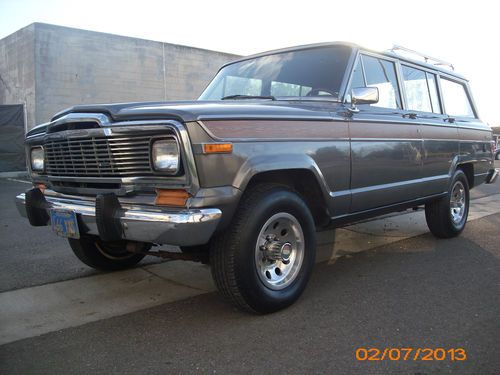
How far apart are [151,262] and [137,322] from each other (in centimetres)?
153

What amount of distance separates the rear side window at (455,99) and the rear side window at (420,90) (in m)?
0.30

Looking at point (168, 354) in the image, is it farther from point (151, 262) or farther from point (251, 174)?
point (151, 262)

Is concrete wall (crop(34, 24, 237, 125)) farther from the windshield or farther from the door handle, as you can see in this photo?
the door handle

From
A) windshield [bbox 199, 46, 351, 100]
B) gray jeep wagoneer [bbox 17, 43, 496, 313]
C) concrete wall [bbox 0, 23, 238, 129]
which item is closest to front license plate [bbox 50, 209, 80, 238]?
gray jeep wagoneer [bbox 17, 43, 496, 313]

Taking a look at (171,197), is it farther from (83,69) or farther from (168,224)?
(83,69)

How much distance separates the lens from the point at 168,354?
104 inches

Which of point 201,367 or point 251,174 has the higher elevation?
point 251,174

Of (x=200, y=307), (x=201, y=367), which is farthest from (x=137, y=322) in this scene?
(x=201, y=367)

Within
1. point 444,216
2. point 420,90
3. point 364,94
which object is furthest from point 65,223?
point 444,216

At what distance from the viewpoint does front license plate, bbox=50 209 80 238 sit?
3029 millimetres

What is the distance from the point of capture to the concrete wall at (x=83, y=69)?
550 inches

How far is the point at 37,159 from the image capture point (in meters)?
3.79

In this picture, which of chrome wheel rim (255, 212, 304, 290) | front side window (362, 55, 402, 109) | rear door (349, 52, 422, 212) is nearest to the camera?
chrome wheel rim (255, 212, 304, 290)

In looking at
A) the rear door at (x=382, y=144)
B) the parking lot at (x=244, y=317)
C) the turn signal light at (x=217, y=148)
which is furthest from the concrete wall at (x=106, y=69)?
the turn signal light at (x=217, y=148)
